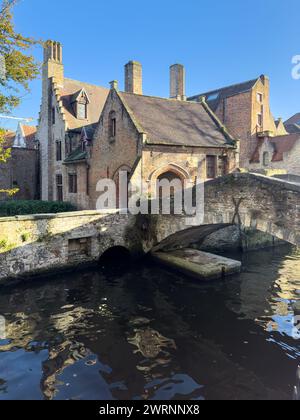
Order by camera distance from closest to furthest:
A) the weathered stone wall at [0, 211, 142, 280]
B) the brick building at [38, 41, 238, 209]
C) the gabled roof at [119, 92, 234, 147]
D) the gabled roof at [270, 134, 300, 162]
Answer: the weathered stone wall at [0, 211, 142, 280], the brick building at [38, 41, 238, 209], the gabled roof at [119, 92, 234, 147], the gabled roof at [270, 134, 300, 162]

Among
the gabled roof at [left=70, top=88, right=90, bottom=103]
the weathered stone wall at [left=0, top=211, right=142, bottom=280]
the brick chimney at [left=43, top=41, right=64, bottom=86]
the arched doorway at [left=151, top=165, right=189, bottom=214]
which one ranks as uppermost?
the brick chimney at [left=43, top=41, right=64, bottom=86]

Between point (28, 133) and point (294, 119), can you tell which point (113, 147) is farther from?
point (294, 119)

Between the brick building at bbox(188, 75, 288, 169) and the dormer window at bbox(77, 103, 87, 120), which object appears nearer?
the dormer window at bbox(77, 103, 87, 120)

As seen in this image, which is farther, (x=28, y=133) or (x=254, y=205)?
(x=28, y=133)

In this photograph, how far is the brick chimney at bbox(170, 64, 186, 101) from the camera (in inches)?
1117

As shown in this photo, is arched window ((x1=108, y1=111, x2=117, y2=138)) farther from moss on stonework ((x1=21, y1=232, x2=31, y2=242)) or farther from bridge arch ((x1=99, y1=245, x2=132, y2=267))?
moss on stonework ((x1=21, y1=232, x2=31, y2=242))

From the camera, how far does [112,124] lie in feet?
65.5

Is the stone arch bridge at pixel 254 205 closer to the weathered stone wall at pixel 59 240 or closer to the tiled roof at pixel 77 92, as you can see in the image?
the weathered stone wall at pixel 59 240

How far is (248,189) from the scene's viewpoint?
11.2m

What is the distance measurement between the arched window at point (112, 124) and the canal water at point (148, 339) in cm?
983

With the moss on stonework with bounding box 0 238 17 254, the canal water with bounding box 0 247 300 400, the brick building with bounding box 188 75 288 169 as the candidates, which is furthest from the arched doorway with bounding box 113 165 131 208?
the brick building with bounding box 188 75 288 169

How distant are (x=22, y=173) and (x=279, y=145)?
894 inches

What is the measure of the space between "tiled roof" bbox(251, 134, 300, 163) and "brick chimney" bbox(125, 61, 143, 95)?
1164 centimetres

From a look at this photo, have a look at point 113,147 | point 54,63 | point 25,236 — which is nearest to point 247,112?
Result: point 113,147
